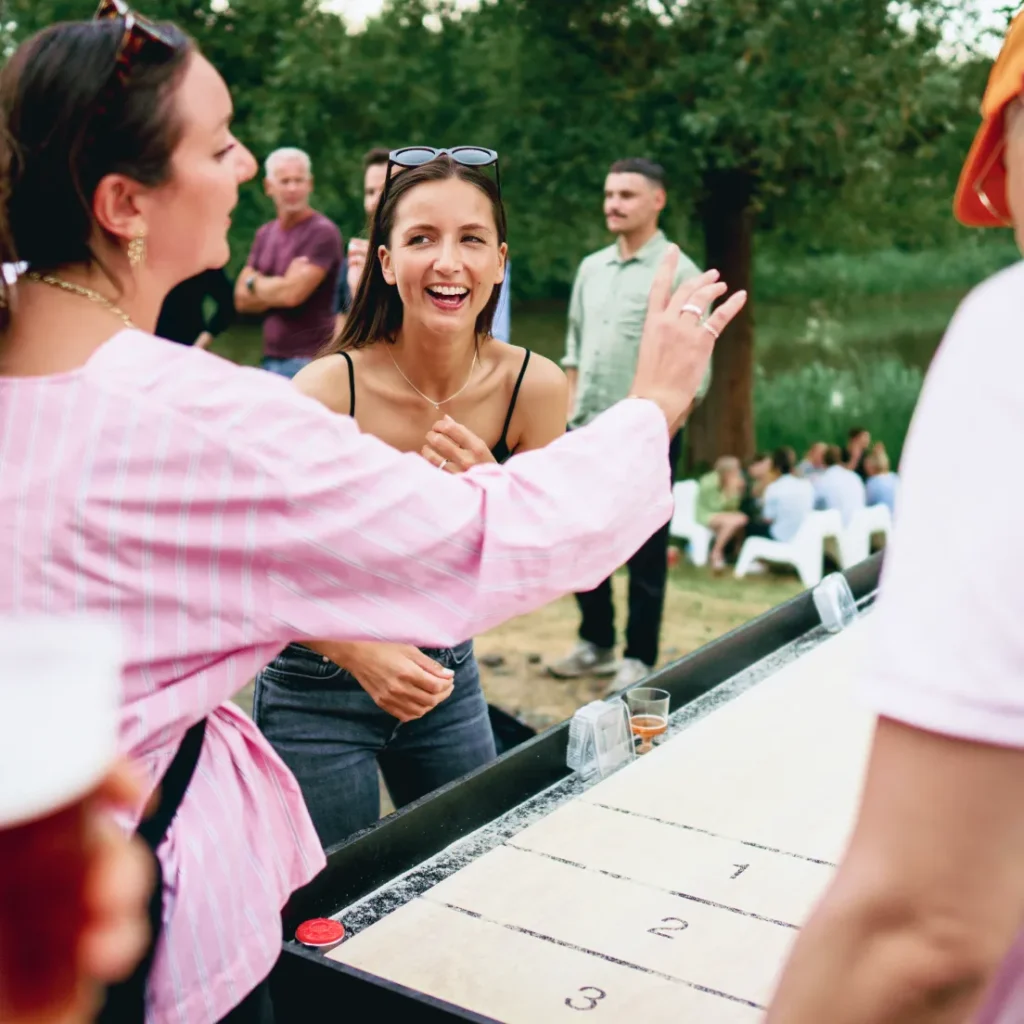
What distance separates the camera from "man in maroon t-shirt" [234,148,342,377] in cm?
627

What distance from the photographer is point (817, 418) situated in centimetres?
959

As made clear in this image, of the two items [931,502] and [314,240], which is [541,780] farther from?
[314,240]

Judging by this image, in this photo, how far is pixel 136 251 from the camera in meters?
1.23

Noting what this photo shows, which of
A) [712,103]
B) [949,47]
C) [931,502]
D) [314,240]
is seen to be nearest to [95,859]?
[931,502]

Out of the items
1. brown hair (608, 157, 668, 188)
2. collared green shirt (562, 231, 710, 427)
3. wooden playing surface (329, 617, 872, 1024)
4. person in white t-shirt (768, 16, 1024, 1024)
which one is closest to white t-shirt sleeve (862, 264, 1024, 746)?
person in white t-shirt (768, 16, 1024, 1024)

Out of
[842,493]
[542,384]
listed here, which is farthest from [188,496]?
[842,493]

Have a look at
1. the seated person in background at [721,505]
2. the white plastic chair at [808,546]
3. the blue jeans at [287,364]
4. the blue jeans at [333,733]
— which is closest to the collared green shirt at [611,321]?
the blue jeans at [287,364]

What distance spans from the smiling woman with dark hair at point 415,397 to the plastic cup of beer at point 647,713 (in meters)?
0.37

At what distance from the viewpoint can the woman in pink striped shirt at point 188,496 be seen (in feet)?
3.52

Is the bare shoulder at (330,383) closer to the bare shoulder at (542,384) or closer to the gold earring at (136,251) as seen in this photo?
the bare shoulder at (542,384)

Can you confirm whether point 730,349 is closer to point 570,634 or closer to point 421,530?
point 570,634

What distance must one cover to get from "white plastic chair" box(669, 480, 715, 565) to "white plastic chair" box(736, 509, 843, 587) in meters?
0.44

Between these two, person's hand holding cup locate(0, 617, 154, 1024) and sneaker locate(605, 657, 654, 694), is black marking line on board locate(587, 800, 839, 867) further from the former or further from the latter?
sneaker locate(605, 657, 654, 694)

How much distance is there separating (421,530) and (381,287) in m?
1.39
